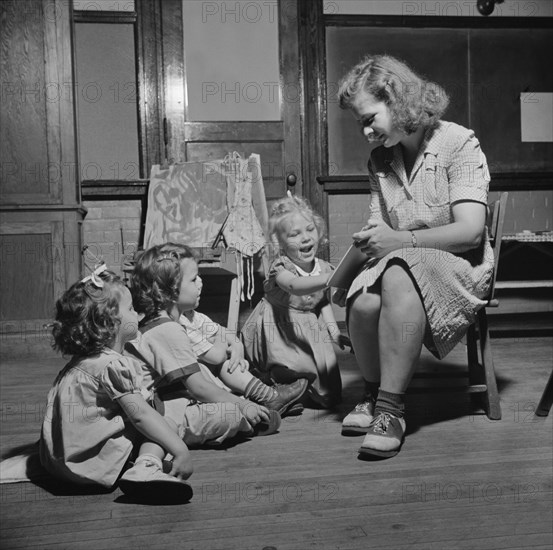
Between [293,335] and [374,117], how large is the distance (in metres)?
0.94

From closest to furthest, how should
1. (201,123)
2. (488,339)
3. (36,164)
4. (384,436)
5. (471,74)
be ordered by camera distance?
(384,436)
(488,339)
(36,164)
(201,123)
(471,74)

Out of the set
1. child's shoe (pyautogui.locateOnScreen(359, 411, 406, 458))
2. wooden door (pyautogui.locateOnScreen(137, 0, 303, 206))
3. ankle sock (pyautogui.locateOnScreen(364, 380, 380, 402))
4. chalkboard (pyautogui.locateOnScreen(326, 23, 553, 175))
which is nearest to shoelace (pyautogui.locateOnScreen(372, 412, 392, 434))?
child's shoe (pyautogui.locateOnScreen(359, 411, 406, 458))

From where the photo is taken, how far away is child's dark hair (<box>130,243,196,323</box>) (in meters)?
2.13

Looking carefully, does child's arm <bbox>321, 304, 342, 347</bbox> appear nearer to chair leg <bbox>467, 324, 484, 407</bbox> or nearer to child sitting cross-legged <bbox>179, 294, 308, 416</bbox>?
child sitting cross-legged <bbox>179, 294, 308, 416</bbox>

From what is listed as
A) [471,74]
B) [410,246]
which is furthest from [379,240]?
[471,74]

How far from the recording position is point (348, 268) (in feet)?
7.73

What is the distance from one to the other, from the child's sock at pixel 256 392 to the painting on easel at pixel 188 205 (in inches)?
74.6

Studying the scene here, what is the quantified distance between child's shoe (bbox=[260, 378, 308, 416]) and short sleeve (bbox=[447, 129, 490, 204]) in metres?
0.87

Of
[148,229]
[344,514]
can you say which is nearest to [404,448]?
[344,514]

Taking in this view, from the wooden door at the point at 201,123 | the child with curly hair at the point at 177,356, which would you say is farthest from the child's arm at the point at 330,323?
the wooden door at the point at 201,123

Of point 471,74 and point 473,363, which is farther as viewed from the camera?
point 471,74

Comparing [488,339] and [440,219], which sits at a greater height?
[440,219]

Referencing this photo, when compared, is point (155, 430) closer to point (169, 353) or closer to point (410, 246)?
point (169, 353)

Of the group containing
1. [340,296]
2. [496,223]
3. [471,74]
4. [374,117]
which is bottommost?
[340,296]
